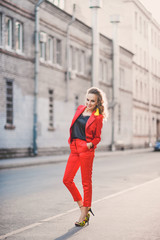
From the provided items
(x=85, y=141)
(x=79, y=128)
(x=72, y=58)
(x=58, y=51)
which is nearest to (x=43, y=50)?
(x=58, y=51)

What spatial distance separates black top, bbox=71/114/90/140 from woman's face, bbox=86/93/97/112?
0.47 ft

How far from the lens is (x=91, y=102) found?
23.5ft

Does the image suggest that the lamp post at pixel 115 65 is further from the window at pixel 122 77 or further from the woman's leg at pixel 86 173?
the woman's leg at pixel 86 173

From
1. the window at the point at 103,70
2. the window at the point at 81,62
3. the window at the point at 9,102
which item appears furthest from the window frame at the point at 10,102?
the window at the point at 103,70

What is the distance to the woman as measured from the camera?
7.01 metres

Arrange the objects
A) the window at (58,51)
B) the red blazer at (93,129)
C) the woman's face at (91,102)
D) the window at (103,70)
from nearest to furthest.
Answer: the red blazer at (93,129) < the woman's face at (91,102) < the window at (58,51) < the window at (103,70)

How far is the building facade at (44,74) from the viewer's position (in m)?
25.7

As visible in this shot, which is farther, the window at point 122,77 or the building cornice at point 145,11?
the building cornice at point 145,11

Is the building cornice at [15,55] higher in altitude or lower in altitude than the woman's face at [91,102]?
higher

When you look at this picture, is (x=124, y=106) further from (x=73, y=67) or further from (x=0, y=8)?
(x=0, y=8)

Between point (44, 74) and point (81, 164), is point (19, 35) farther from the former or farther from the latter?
point (81, 164)

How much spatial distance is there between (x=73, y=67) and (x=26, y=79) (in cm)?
723

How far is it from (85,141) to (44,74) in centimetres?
2287

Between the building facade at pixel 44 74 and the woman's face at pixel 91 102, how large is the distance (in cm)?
1791
